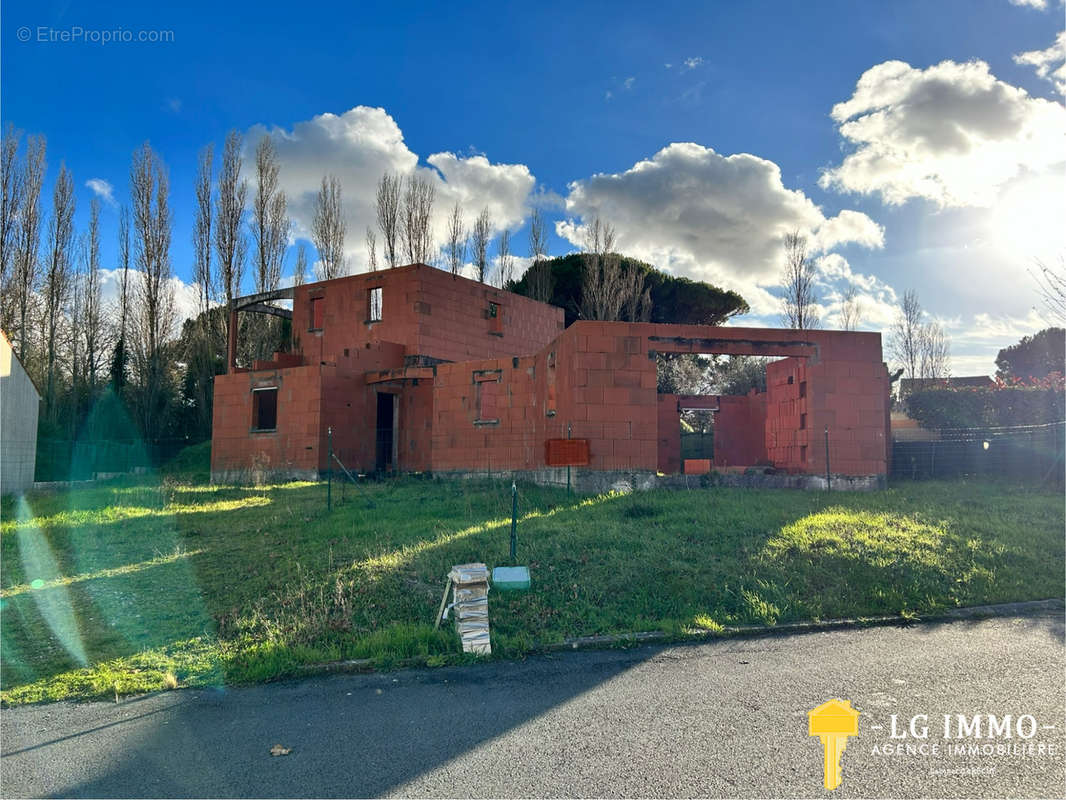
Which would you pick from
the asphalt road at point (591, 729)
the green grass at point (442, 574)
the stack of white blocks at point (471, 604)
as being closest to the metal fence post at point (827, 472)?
the green grass at point (442, 574)

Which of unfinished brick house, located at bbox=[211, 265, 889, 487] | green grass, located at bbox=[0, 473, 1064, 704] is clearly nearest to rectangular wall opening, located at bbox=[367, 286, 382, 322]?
unfinished brick house, located at bbox=[211, 265, 889, 487]

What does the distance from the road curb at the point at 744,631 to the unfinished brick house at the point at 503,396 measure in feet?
23.3

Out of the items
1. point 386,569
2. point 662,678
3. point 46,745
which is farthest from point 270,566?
point 662,678

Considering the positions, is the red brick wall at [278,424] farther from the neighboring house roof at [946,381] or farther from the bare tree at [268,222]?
the neighboring house roof at [946,381]

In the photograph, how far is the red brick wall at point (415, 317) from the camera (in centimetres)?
2211

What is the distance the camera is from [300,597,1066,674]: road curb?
6.02m

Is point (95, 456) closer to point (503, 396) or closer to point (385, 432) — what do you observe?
point (385, 432)

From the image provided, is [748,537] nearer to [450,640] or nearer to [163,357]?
[450,640]

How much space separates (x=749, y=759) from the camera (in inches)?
160

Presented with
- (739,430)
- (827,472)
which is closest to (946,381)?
(739,430)

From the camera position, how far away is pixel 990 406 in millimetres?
18391

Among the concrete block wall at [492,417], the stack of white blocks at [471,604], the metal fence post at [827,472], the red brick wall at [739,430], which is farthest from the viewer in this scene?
the red brick wall at [739,430]

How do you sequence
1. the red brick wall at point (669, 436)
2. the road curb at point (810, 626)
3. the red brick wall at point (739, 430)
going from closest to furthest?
the road curb at point (810, 626), the red brick wall at point (669, 436), the red brick wall at point (739, 430)

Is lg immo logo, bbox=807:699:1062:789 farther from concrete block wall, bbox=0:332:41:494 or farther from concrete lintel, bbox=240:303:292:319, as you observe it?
concrete lintel, bbox=240:303:292:319
